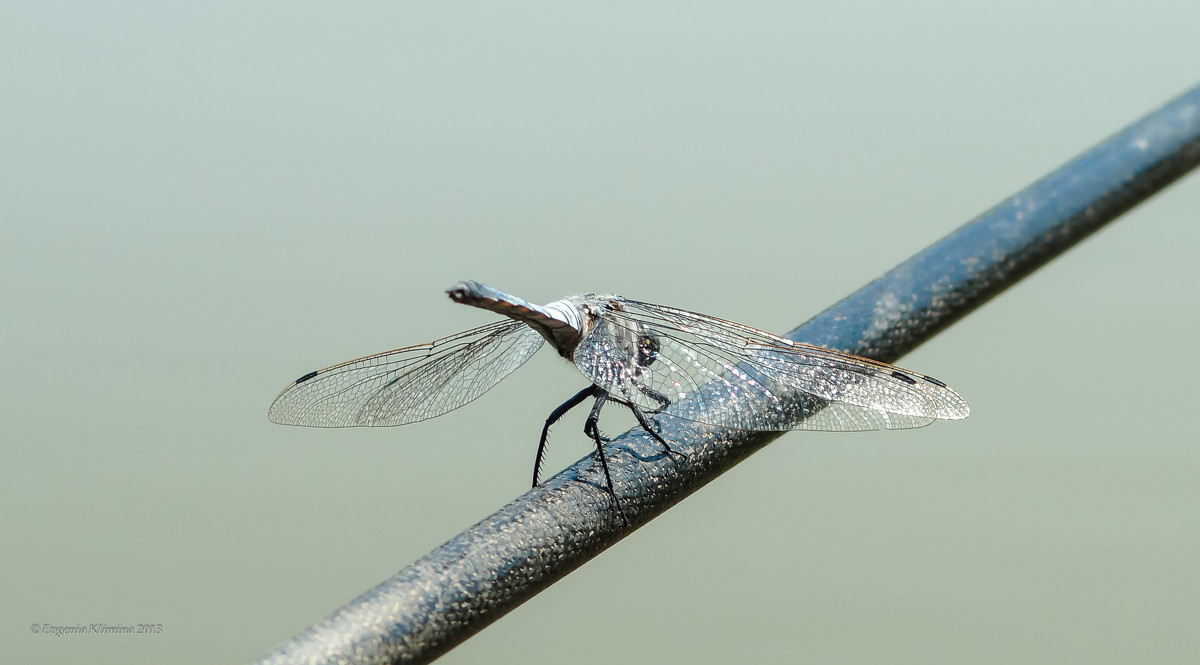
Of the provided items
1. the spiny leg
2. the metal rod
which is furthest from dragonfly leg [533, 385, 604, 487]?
the metal rod

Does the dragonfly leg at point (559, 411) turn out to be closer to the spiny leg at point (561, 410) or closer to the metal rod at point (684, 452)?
the spiny leg at point (561, 410)

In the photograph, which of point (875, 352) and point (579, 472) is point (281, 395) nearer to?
point (579, 472)

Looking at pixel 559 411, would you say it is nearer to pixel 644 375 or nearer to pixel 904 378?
pixel 644 375

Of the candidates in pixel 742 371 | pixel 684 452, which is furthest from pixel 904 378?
pixel 684 452

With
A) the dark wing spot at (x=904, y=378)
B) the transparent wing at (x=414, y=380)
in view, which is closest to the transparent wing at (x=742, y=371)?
the dark wing spot at (x=904, y=378)

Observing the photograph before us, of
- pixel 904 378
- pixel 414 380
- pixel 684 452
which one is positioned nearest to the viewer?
pixel 684 452

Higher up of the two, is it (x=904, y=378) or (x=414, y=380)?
(x=414, y=380)

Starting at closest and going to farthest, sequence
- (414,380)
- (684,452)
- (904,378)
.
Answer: (684,452) → (904,378) → (414,380)
